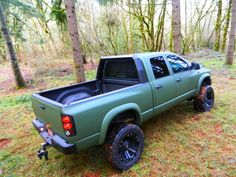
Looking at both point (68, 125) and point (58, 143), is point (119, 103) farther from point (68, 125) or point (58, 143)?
point (58, 143)

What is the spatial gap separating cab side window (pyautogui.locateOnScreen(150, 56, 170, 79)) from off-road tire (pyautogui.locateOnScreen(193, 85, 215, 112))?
1.19 metres

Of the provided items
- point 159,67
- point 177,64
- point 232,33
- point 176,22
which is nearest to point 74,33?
point 159,67

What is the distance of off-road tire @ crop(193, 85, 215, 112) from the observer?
4.02 metres

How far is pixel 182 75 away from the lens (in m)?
3.64

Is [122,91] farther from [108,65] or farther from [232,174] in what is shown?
[232,174]

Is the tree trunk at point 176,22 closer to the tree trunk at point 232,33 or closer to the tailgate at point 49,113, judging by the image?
the tree trunk at point 232,33

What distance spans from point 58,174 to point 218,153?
2.41 metres

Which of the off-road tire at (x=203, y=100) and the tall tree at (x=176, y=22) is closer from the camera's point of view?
the off-road tire at (x=203, y=100)

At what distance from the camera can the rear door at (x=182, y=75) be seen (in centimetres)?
356

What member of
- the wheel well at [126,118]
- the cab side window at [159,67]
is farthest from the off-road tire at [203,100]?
the wheel well at [126,118]

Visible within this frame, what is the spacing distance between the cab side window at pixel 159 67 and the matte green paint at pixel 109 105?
3.0 inches

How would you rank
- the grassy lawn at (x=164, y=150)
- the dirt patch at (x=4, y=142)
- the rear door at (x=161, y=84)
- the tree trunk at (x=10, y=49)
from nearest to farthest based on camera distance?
the grassy lawn at (x=164, y=150) → the rear door at (x=161, y=84) → the dirt patch at (x=4, y=142) → the tree trunk at (x=10, y=49)

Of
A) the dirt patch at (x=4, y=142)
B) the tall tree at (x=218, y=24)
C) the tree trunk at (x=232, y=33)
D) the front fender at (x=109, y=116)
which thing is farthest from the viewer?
the tall tree at (x=218, y=24)

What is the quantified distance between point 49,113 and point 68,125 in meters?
0.46
